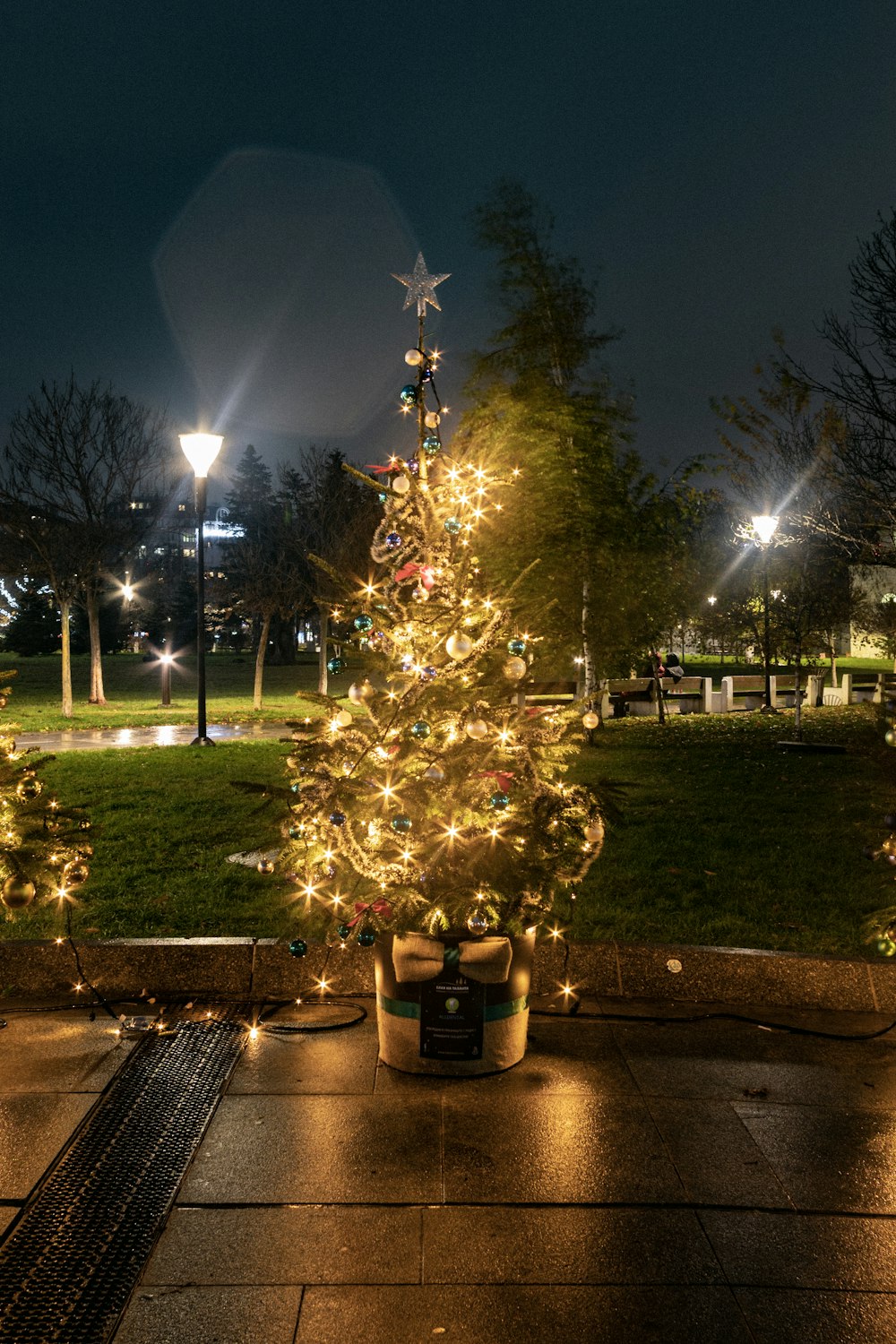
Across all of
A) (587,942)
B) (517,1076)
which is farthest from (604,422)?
(517,1076)

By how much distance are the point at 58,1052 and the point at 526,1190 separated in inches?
92.4

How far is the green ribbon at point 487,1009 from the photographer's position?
4.35 metres

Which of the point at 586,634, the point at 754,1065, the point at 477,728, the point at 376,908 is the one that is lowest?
the point at 754,1065

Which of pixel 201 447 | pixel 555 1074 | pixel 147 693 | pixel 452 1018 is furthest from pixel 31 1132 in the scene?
pixel 147 693

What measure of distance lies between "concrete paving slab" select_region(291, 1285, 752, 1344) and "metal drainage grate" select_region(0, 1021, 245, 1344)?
0.62m

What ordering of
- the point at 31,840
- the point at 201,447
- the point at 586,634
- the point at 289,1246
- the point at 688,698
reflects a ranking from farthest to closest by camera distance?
the point at 688,698 → the point at 586,634 → the point at 201,447 → the point at 31,840 → the point at 289,1246

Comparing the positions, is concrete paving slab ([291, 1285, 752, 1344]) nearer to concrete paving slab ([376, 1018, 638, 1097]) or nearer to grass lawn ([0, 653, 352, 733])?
concrete paving slab ([376, 1018, 638, 1097])

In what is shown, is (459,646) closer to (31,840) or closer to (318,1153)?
(318,1153)

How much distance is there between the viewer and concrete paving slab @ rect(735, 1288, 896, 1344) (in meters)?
2.68

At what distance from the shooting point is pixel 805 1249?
3.09 metres

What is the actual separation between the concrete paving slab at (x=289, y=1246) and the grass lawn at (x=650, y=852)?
68.9 inches

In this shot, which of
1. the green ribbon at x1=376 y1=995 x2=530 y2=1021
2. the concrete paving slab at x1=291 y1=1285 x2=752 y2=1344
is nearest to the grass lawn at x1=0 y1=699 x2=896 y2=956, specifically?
the green ribbon at x1=376 y1=995 x2=530 y2=1021

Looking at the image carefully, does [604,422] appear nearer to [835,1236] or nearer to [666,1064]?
[666,1064]

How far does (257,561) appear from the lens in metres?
33.6
